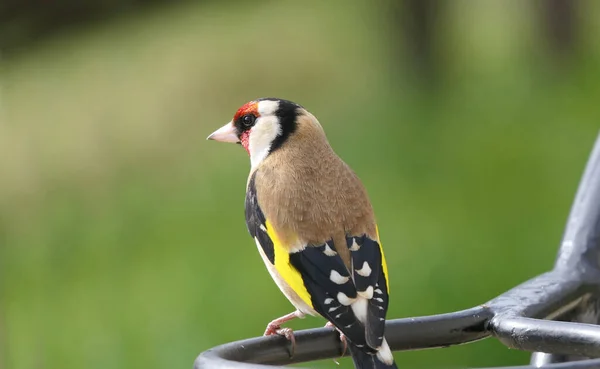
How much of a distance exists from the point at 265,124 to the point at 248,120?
45 millimetres

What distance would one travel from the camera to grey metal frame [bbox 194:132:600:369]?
1370 millimetres

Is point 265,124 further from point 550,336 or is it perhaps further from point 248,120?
point 550,336

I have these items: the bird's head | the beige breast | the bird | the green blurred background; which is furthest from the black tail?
the green blurred background

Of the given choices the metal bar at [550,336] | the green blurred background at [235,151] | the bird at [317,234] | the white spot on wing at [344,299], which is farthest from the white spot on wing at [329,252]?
the green blurred background at [235,151]

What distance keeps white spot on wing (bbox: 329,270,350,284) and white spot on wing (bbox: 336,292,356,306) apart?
0.04m

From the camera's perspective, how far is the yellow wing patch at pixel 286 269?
7.19ft

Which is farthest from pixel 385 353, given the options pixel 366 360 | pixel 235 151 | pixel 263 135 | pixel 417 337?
pixel 235 151

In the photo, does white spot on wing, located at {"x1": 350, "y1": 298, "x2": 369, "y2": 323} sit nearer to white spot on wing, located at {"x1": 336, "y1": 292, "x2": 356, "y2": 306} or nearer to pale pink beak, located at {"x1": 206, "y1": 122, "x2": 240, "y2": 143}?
white spot on wing, located at {"x1": 336, "y1": 292, "x2": 356, "y2": 306}

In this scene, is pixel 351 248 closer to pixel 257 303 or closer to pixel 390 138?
pixel 257 303

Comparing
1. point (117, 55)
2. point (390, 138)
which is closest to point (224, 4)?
point (117, 55)

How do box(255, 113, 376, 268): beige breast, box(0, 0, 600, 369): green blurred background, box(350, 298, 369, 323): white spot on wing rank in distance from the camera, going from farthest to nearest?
box(0, 0, 600, 369): green blurred background, box(255, 113, 376, 268): beige breast, box(350, 298, 369, 323): white spot on wing

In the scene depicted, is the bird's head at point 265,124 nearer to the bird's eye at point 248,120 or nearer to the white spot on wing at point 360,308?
the bird's eye at point 248,120

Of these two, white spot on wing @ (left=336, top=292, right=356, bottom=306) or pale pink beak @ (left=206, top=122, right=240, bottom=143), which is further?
pale pink beak @ (left=206, top=122, right=240, bottom=143)

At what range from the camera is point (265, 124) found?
2.68 metres
